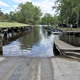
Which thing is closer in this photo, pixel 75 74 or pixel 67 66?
pixel 75 74

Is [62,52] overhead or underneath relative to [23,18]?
underneath

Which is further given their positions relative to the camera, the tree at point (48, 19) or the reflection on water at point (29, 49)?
the tree at point (48, 19)

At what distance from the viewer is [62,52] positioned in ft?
39.8

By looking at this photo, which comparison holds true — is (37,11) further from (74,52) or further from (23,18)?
(74,52)

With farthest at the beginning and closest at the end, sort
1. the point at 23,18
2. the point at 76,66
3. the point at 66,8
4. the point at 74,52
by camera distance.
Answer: the point at 23,18
the point at 66,8
the point at 74,52
the point at 76,66

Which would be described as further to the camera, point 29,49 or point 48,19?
point 48,19

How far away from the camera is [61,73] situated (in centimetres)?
749

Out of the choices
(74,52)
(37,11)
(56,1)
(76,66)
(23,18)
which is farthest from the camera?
(37,11)

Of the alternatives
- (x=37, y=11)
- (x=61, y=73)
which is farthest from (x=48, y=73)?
(x=37, y=11)

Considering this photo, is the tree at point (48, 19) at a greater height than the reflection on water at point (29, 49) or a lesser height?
greater

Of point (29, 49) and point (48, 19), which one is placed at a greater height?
point (48, 19)

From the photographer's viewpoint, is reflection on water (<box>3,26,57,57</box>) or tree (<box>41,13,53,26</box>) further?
tree (<box>41,13,53,26</box>)

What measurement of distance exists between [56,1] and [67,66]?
208 feet

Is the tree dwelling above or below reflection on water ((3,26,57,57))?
above
